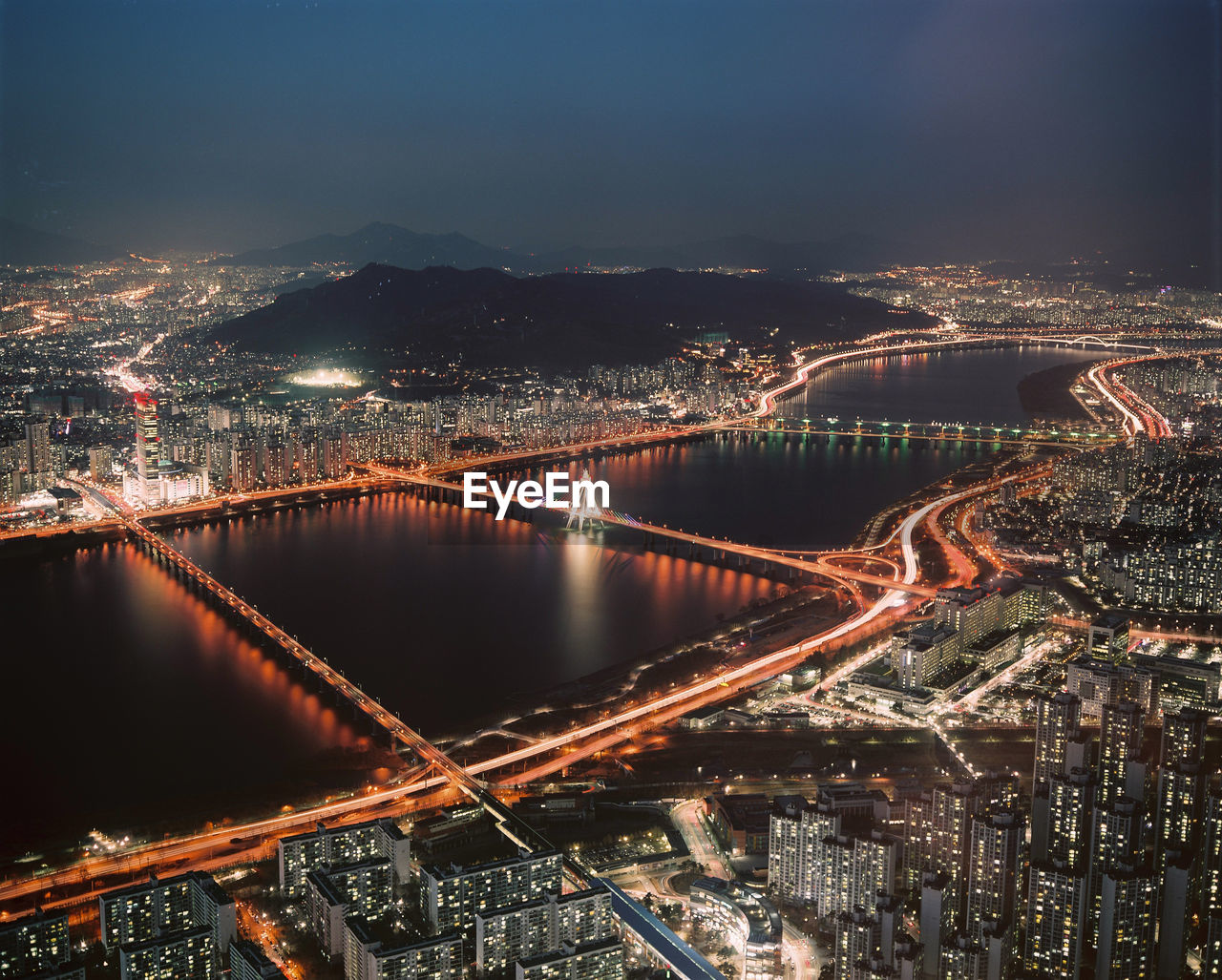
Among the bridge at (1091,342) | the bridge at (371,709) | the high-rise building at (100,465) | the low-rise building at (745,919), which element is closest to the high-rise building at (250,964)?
the bridge at (371,709)

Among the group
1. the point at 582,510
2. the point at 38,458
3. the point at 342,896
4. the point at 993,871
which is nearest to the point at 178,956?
the point at 342,896

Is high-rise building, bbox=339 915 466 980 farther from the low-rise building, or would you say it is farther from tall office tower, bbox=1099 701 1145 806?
tall office tower, bbox=1099 701 1145 806

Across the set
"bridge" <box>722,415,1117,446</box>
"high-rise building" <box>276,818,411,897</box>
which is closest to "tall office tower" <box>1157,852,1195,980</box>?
"high-rise building" <box>276,818,411,897</box>

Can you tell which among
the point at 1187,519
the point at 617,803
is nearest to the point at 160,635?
the point at 617,803

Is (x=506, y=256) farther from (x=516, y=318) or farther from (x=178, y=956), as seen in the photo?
(x=178, y=956)

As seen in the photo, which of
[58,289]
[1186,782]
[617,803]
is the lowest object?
[617,803]

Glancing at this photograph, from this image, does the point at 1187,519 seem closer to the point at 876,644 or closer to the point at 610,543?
the point at 876,644
